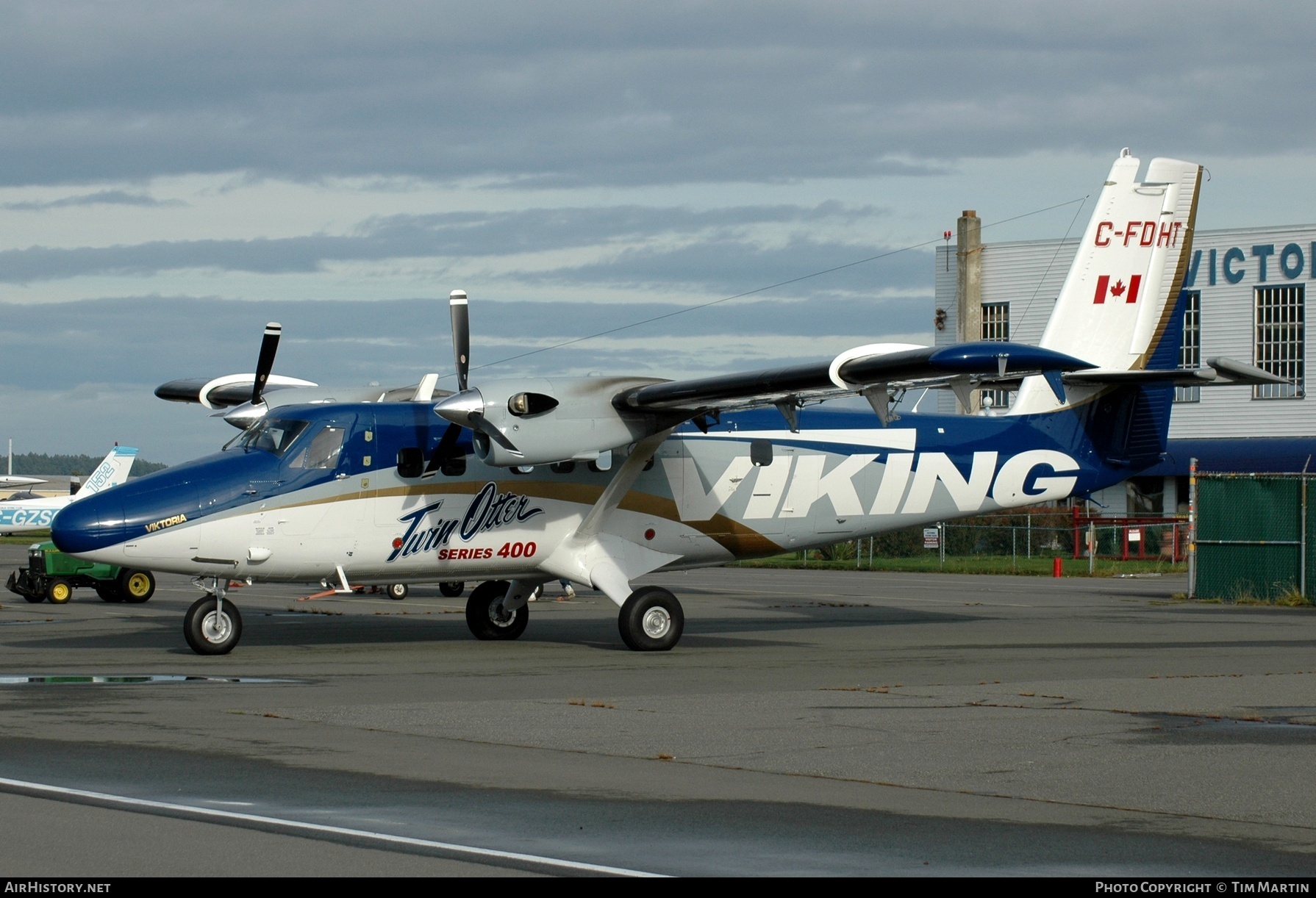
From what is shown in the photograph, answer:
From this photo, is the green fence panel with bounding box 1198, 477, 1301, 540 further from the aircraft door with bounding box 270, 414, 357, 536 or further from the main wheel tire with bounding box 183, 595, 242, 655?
the main wheel tire with bounding box 183, 595, 242, 655

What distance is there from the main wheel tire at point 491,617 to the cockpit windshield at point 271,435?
411 centimetres

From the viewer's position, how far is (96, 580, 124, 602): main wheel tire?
30.4 metres

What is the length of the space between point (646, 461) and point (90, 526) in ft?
24.0

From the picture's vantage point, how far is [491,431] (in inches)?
711

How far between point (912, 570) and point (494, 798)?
125ft

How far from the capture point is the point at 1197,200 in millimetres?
24125

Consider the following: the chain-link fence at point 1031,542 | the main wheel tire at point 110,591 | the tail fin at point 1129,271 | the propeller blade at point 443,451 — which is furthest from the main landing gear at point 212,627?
the chain-link fence at point 1031,542

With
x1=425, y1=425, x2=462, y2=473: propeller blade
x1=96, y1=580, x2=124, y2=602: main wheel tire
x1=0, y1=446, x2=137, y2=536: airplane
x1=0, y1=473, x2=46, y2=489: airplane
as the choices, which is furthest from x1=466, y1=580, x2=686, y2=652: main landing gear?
x1=0, y1=473, x2=46, y2=489: airplane

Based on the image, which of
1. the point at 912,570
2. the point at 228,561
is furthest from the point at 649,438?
the point at 912,570

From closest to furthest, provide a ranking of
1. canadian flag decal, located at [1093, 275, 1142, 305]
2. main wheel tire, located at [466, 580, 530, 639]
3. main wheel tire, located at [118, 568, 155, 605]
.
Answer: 1. main wheel tire, located at [466, 580, 530, 639]
2. canadian flag decal, located at [1093, 275, 1142, 305]
3. main wheel tire, located at [118, 568, 155, 605]

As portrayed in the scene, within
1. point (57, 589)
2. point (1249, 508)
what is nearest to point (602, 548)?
point (57, 589)

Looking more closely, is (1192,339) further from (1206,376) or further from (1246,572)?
(1206,376)

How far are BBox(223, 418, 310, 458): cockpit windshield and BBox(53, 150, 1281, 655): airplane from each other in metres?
0.03
